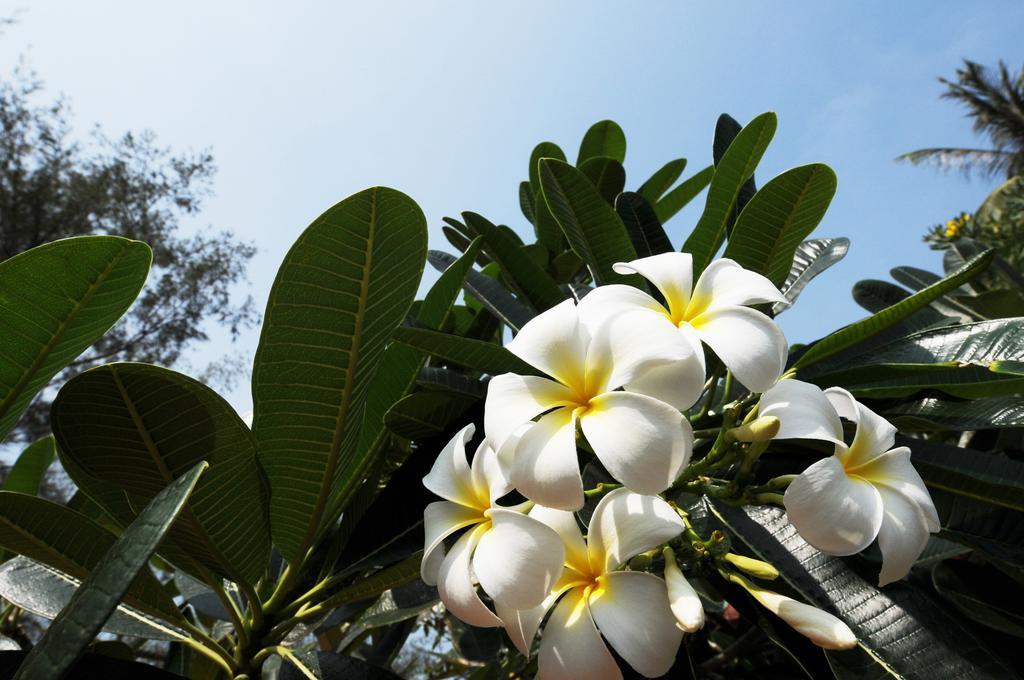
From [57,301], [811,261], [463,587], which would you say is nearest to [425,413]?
[463,587]

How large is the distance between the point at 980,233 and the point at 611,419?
8983 millimetres

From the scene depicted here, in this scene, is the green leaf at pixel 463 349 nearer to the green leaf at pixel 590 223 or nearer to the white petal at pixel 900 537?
the green leaf at pixel 590 223

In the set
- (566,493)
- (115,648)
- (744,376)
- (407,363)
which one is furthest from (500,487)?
(115,648)

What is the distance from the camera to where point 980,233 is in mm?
7977

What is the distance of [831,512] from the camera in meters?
0.62

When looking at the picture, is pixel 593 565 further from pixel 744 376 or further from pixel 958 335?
pixel 958 335

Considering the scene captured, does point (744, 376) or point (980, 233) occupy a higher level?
point (980, 233)

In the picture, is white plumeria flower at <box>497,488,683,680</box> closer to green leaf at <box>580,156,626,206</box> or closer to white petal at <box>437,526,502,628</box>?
white petal at <box>437,526,502,628</box>

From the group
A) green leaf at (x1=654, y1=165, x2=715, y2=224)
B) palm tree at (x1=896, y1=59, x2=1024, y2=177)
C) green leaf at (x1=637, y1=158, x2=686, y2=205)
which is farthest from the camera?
palm tree at (x1=896, y1=59, x2=1024, y2=177)

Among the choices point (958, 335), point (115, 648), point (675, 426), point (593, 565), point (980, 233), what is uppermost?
point (980, 233)

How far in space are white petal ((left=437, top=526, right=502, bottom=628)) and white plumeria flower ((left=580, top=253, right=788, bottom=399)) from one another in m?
0.24

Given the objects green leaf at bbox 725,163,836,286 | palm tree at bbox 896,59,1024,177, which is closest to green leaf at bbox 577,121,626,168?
green leaf at bbox 725,163,836,286

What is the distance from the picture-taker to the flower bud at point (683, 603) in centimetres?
61

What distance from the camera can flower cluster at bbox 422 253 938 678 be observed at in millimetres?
619
